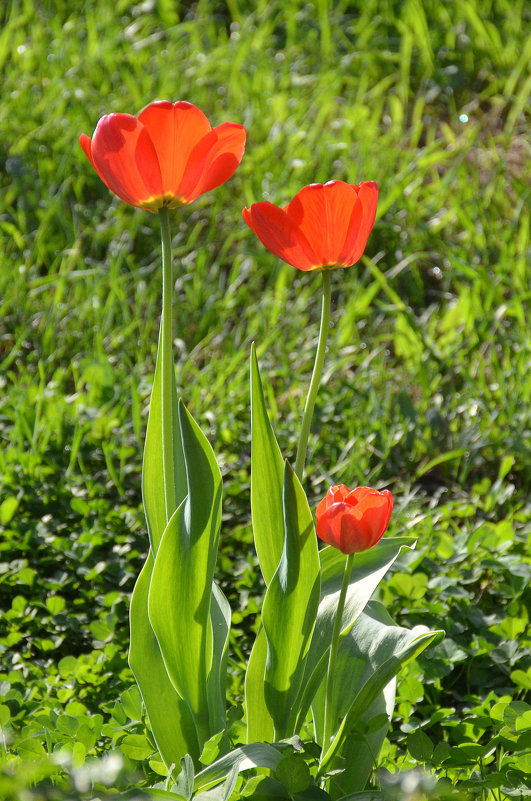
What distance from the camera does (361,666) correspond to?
124 cm

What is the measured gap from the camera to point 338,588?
4.17 ft

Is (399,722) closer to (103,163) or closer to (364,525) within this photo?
(364,525)

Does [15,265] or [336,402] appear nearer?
[336,402]

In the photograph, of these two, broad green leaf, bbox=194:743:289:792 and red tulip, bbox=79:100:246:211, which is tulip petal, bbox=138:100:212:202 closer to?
red tulip, bbox=79:100:246:211

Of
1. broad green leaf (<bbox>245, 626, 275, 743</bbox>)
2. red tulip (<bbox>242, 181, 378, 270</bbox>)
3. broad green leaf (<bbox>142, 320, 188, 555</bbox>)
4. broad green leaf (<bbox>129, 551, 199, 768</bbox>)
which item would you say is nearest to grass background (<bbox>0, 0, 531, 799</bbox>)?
broad green leaf (<bbox>129, 551, 199, 768</bbox>)

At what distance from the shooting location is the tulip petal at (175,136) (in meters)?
1.06

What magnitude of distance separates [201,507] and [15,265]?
6.76ft

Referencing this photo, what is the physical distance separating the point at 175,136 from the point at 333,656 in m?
0.68

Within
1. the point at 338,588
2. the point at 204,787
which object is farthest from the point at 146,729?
the point at 338,588

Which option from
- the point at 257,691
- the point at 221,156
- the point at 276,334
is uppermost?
the point at 221,156

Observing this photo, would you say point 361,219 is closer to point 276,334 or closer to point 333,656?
point 333,656

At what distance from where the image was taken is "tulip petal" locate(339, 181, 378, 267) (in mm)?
1086

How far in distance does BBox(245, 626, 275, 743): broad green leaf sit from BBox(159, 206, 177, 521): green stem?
0.22 m

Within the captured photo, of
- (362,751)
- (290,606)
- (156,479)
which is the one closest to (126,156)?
(156,479)
